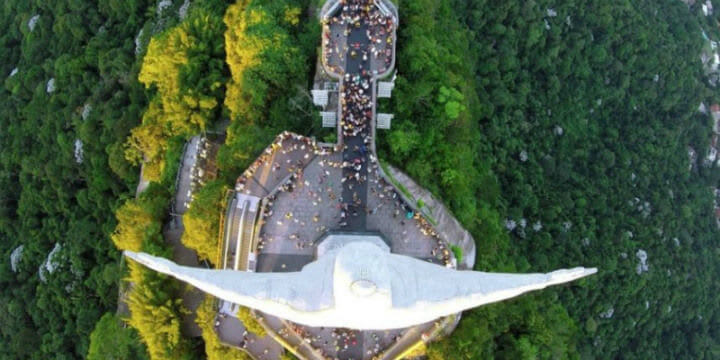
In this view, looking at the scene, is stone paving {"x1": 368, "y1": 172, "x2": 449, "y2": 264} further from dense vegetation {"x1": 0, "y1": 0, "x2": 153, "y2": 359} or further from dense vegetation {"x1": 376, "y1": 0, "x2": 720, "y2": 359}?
dense vegetation {"x1": 0, "y1": 0, "x2": 153, "y2": 359}

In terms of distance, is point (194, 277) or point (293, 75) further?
point (293, 75)

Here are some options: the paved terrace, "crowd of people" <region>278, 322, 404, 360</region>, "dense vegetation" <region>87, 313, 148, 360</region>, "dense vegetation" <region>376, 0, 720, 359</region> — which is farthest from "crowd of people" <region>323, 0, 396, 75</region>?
"dense vegetation" <region>87, 313, 148, 360</region>

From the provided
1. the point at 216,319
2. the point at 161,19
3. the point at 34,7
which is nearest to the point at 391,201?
the point at 216,319

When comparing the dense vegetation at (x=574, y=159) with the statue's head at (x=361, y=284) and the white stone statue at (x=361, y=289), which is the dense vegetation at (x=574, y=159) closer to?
the white stone statue at (x=361, y=289)

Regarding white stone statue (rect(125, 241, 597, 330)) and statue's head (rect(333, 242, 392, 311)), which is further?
white stone statue (rect(125, 241, 597, 330))

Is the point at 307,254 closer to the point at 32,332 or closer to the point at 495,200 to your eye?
the point at 495,200
